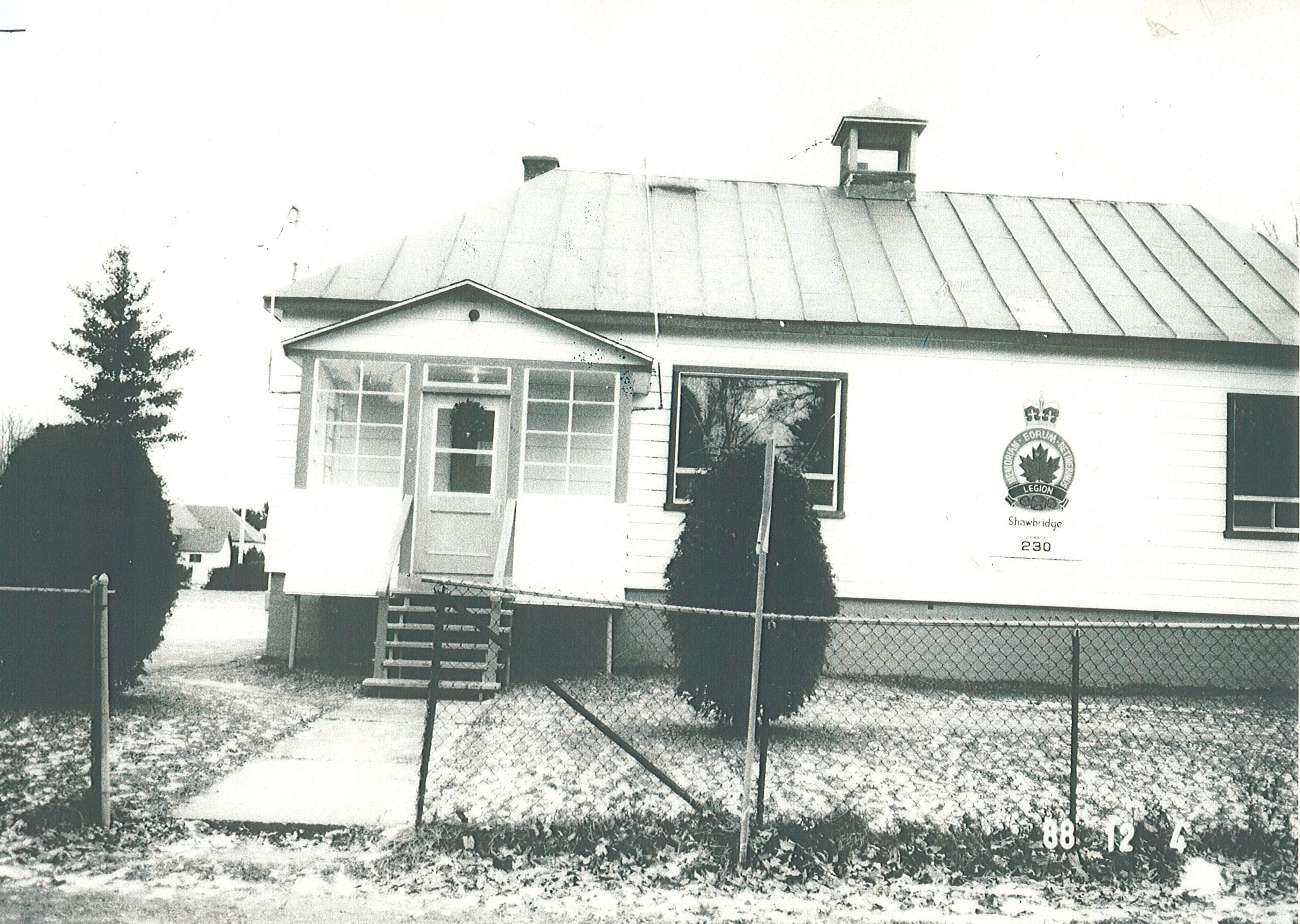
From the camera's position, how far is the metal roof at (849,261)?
10678 mm

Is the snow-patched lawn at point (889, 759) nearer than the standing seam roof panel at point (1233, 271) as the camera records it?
Yes

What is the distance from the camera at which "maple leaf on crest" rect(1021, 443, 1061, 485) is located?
1050cm

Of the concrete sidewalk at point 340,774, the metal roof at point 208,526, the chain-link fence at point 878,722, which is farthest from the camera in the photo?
the metal roof at point 208,526

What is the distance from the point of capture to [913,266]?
11602mm

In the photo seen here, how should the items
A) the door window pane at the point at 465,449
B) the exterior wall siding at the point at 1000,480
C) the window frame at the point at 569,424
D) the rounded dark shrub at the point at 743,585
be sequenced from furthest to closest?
the exterior wall siding at the point at 1000,480, the door window pane at the point at 465,449, the window frame at the point at 569,424, the rounded dark shrub at the point at 743,585

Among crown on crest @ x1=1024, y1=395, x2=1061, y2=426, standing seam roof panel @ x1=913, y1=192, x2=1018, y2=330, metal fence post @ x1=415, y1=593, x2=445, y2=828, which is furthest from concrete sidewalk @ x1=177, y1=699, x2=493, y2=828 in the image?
standing seam roof panel @ x1=913, y1=192, x2=1018, y2=330

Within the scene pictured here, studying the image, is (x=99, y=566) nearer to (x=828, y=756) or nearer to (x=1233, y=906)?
(x=828, y=756)

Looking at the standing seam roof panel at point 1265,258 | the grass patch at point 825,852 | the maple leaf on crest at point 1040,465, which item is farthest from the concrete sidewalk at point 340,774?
the standing seam roof panel at point 1265,258

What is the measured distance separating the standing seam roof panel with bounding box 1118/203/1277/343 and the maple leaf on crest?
2.43 metres

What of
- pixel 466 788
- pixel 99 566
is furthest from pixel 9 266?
pixel 466 788

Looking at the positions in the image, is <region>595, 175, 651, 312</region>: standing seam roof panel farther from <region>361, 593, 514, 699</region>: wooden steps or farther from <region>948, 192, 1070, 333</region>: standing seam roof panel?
<region>948, 192, 1070, 333</region>: standing seam roof panel

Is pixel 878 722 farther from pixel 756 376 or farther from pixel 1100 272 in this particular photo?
pixel 1100 272

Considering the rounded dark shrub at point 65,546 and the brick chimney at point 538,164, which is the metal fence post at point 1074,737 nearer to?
the rounded dark shrub at point 65,546

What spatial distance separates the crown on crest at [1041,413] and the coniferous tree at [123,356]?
29.4 ft
